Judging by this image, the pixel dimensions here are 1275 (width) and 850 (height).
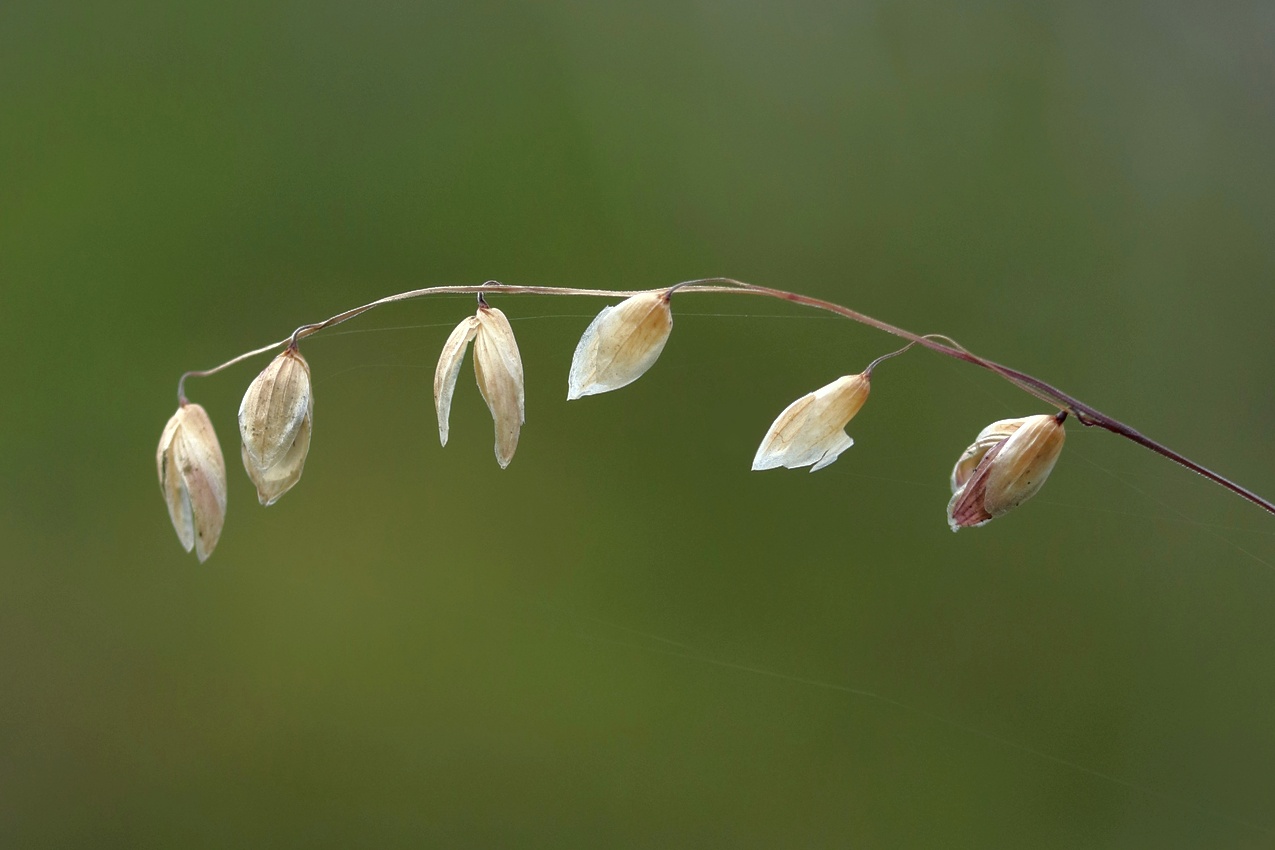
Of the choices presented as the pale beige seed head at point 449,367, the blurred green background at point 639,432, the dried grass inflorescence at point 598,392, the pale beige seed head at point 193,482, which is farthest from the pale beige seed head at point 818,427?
the blurred green background at point 639,432

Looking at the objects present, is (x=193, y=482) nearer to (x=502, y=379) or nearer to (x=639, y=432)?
(x=502, y=379)

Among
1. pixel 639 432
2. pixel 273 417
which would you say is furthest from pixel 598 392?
pixel 639 432

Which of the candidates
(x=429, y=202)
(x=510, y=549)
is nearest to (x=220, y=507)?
(x=510, y=549)

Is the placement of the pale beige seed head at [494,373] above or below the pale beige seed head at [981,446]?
above

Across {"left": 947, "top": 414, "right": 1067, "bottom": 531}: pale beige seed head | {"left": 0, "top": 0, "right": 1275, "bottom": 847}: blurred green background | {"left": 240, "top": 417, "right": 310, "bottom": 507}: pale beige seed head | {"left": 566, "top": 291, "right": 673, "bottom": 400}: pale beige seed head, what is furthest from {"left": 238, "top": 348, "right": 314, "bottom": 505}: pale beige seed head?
{"left": 0, "top": 0, "right": 1275, "bottom": 847}: blurred green background

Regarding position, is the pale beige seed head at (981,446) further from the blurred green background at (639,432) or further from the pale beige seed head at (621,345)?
the blurred green background at (639,432)

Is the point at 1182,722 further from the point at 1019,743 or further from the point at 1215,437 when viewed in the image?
the point at 1215,437

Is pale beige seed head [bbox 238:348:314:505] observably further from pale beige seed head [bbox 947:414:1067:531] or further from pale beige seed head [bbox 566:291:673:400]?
pale beige seed head [bbox 947:414:1067:531]
